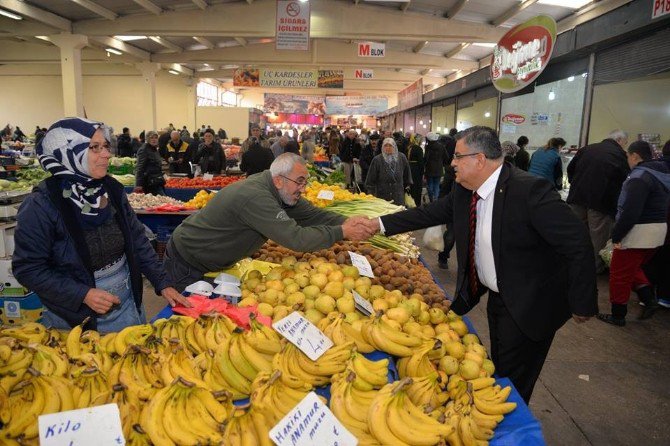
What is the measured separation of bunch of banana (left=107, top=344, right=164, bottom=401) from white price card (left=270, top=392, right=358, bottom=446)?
478mm

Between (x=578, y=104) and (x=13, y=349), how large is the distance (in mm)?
10198

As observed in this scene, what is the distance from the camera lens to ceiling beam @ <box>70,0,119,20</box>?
1228 centimetres

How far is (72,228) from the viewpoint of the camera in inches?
90.4

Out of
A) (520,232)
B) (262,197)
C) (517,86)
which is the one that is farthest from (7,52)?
(520,232)

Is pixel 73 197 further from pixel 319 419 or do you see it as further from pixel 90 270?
pixel 319 419

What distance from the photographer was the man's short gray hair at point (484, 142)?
2.40 m

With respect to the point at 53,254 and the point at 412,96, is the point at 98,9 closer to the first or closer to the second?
the point at 53,254

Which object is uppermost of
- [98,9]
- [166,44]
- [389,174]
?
[166,44]

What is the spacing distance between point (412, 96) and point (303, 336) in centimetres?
2442

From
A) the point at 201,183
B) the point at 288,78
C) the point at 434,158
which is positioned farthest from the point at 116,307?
the point at 288,78

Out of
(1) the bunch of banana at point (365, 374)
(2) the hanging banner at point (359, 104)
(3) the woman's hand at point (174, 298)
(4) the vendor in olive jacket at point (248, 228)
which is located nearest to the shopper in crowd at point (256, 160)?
(4) the vendor in olive jacket at point (248, 228)

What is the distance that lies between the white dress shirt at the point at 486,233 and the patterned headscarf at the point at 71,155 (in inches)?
79.7

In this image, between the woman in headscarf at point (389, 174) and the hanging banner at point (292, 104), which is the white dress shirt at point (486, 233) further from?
the hanging banner at point (292, 104)

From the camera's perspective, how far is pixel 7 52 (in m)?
19.5
